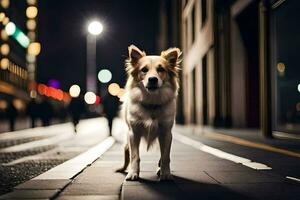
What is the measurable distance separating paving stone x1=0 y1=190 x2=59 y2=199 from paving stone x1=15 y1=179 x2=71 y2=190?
0.85ft

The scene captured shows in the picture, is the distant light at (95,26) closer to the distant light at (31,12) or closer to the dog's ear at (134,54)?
the dog's ear at (134,54)

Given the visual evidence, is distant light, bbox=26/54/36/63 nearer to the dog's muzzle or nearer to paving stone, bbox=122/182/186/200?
the dog's muzzle

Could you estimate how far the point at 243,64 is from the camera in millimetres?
23062

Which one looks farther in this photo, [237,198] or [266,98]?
[266,98]

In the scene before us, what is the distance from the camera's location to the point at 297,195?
5.29 metres

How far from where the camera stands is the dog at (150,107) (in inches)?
256

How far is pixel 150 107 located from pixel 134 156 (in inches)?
27.2

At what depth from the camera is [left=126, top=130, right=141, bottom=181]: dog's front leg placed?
6.47 metres

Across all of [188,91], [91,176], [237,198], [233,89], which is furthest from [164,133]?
[188,91]

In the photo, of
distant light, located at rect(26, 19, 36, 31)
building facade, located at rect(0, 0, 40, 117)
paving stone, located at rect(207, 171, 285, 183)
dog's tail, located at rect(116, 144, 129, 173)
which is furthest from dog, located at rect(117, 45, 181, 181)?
distant light, located at rect(26, 19, 36, 31)

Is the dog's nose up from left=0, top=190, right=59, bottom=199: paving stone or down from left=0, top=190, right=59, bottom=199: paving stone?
up

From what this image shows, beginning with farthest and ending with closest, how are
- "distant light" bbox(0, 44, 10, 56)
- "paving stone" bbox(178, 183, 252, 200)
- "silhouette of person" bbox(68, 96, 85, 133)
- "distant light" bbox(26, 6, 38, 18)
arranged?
"distant light" bbox(26, 6, 38, 18) → "distant light" bbox(0, 44, 10, 56) → "silhouette of person" bbox(68, 96, 85, 133) → "paving stone" bbox(178, 183, 252, 200)

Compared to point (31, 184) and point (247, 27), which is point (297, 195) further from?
point (247, 27)

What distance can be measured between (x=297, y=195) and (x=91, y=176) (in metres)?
3.04
